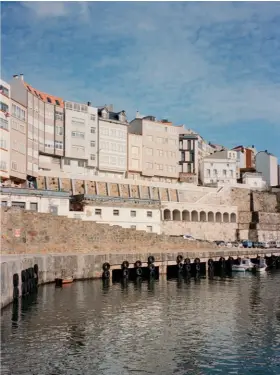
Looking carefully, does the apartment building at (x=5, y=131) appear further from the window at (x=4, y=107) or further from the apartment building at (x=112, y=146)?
the apartment building at (x=112, y=146)

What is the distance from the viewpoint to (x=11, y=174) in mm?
63656

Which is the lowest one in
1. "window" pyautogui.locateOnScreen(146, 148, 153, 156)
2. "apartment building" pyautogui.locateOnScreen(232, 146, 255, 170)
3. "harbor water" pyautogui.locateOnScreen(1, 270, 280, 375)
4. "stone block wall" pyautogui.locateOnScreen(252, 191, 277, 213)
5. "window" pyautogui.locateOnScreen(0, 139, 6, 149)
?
"harbor water" pyautogui.locateOnScreen(1, 270, 280, 375)

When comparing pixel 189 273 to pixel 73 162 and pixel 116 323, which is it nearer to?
pixel 116 323

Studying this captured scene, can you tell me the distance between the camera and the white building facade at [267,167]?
434ft

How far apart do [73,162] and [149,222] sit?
20.2 meters

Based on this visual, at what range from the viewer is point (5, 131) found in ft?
202

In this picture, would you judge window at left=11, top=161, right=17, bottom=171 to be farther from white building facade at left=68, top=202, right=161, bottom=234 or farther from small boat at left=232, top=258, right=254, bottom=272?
small boat at left=232, top=258, right=254, bottom=272

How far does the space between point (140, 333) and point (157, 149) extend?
246ft

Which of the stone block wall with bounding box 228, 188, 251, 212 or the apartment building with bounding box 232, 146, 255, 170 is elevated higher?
the apartment building with bounding box 232, 146, 255, 170

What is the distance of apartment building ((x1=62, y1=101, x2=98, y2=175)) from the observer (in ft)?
283

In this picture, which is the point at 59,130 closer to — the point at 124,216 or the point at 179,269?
the point at 124,216

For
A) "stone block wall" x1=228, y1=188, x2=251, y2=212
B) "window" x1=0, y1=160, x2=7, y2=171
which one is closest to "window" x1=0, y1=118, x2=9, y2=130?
"window" x1=0, y1=160, x2=7, y2=171

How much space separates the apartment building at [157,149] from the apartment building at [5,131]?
38372mm

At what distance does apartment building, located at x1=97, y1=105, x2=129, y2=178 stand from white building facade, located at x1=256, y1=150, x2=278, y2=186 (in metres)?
50.0
